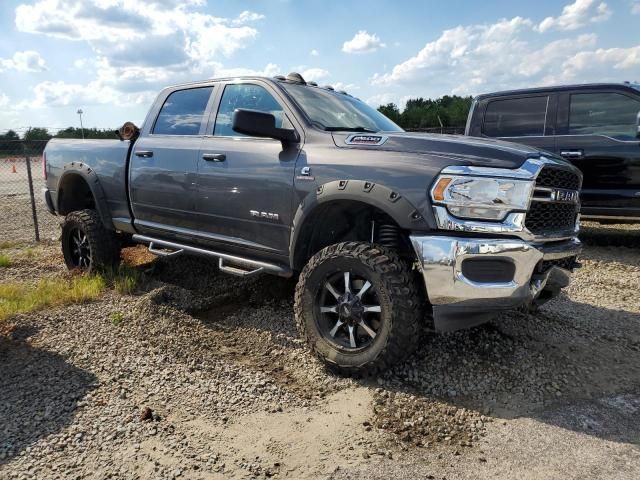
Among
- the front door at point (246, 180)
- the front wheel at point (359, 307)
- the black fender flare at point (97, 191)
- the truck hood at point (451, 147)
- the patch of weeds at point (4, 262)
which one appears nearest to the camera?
the truck hood at point (451, 147)

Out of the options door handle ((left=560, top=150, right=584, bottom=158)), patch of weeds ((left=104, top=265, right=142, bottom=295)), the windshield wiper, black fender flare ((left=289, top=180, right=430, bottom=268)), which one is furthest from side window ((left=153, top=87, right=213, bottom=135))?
door handle ((left=560, top=150, right=584, bottom=158))

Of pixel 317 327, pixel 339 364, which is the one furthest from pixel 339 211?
pixel 339 364

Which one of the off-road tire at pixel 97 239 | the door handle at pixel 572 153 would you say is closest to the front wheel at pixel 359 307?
the off-road tire at pixel 97 239

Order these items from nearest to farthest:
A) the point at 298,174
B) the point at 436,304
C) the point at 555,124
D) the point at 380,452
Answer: the point at 380,452, the point at 436,304, the point at 298,174, the point at 555,124

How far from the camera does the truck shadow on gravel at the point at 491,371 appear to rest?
117 inches

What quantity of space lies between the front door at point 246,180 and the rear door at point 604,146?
4.47 metres

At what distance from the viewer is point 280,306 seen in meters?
4.83

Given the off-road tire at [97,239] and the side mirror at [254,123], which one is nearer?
the side mirror at [254,123]

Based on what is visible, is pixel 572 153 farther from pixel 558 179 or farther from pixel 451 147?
pixel 451 147

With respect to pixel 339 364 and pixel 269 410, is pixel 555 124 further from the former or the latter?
pixel 269 410

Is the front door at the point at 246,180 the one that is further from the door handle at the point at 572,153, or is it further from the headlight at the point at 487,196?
the door handle at the point at 572,153

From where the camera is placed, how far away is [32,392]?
10.8 ft

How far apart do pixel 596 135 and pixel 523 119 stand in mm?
969

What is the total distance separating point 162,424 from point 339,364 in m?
1.14
